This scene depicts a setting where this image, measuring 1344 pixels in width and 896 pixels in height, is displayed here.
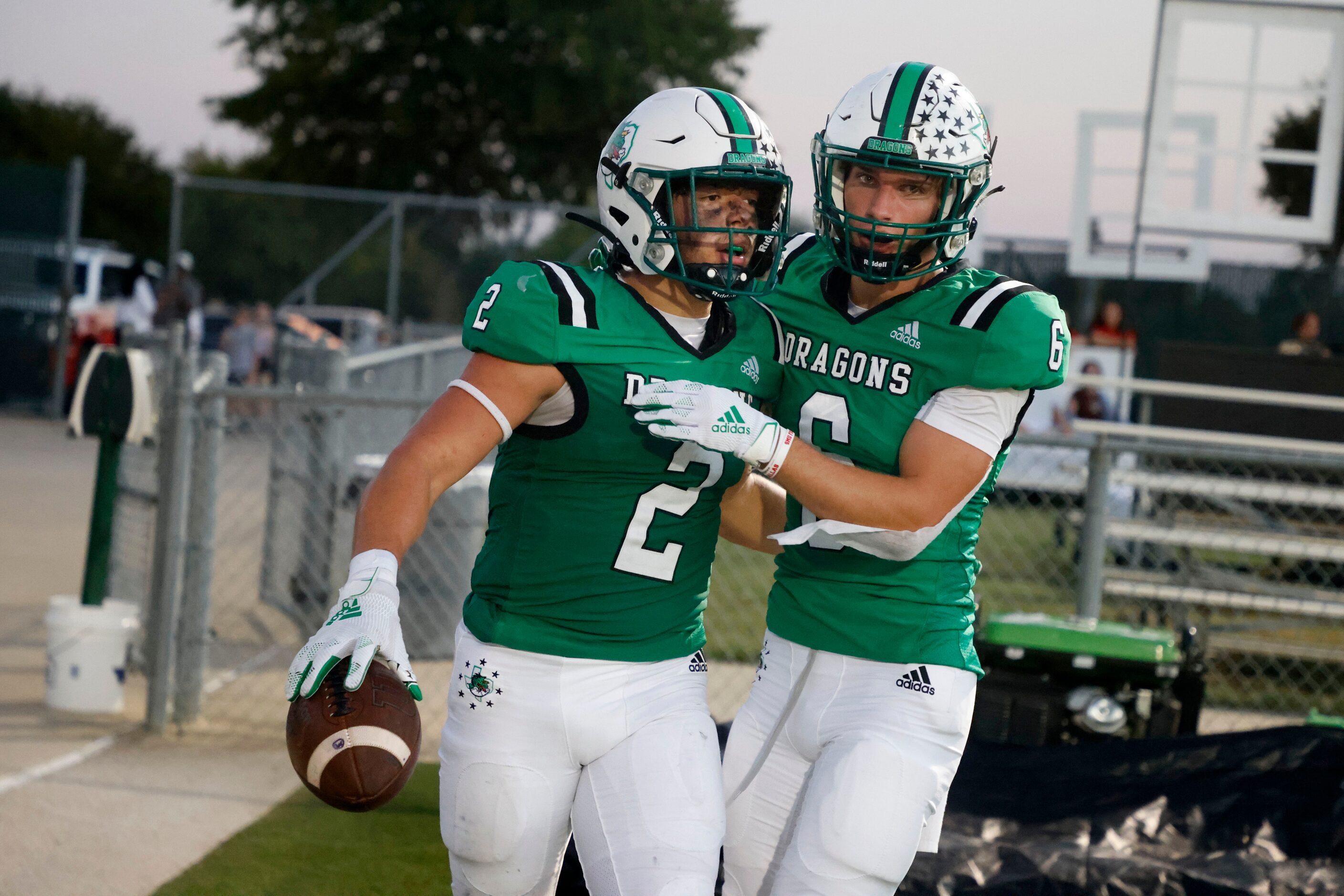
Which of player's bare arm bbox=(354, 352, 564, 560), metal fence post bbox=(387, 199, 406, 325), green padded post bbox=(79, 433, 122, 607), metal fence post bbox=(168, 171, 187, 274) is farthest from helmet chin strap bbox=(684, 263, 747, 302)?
metal fence post bbox=(168, 171, 187, 274)

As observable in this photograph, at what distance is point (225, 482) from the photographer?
44.1 feet

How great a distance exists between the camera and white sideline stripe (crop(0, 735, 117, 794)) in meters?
5.09

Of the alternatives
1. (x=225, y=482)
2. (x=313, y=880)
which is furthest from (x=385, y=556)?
(x=225, y=482)

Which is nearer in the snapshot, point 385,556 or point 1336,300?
point 385,556

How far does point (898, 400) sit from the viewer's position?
2.89 meters

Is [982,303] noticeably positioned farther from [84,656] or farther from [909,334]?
[84,656]

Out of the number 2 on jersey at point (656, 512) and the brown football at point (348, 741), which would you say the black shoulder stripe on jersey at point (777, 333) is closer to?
the number 2 on jersey at point (656, 512)

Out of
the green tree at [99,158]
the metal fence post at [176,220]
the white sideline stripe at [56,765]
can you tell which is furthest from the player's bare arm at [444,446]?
the green tree at [99,158]

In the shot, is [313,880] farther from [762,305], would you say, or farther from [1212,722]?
[1212,722]

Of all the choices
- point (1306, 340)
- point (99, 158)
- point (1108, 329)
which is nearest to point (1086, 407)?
point (1306, 340)

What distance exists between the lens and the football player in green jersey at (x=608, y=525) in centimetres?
260

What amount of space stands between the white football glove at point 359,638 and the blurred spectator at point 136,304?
17.1 metres

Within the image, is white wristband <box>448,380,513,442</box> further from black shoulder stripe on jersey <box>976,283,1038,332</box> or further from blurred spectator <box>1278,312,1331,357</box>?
blurred spectator <box>1278,312,1331,357</box>

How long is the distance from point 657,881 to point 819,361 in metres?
1.13
